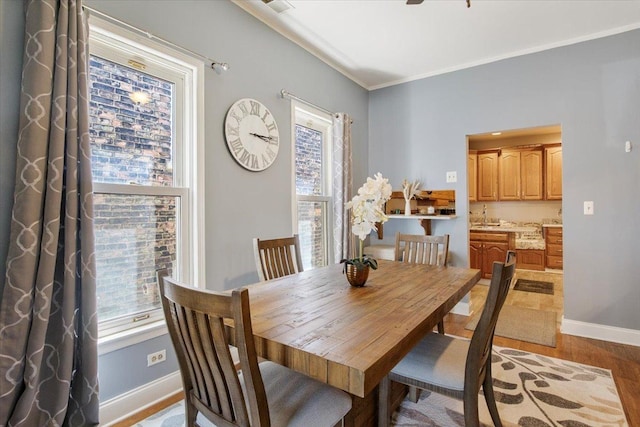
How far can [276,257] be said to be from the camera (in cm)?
230

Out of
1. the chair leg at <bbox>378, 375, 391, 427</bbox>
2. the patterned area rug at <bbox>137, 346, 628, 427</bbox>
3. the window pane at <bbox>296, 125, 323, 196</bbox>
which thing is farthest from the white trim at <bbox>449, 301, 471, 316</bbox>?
the chair leg at <bbox>378, 375, 391, 427</bbox>

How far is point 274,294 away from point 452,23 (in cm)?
278

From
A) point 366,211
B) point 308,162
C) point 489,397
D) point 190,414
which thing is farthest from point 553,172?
point 190,414

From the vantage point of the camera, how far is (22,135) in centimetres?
141

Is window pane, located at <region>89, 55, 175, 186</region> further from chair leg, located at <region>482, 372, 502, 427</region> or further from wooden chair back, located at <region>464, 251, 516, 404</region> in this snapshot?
chair leg, located at <region>482, 372, 502, 427</region>

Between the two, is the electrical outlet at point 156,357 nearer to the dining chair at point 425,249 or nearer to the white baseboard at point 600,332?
the dining chair at point 425,249

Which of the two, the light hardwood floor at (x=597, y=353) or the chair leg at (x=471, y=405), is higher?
the chair leg at (x=471, y=405)

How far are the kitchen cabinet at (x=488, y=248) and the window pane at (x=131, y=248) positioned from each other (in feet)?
16.1

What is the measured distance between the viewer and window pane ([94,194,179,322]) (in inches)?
72.7

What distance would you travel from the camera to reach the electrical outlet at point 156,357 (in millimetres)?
1968

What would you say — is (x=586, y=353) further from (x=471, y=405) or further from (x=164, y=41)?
(x=164, y=41)

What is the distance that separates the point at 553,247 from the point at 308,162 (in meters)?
4.97

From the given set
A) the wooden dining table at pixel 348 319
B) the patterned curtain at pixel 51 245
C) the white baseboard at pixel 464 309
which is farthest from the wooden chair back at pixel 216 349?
the white baseboard at pixel 464 309

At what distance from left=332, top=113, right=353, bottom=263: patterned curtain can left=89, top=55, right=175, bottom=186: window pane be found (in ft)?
5.84
